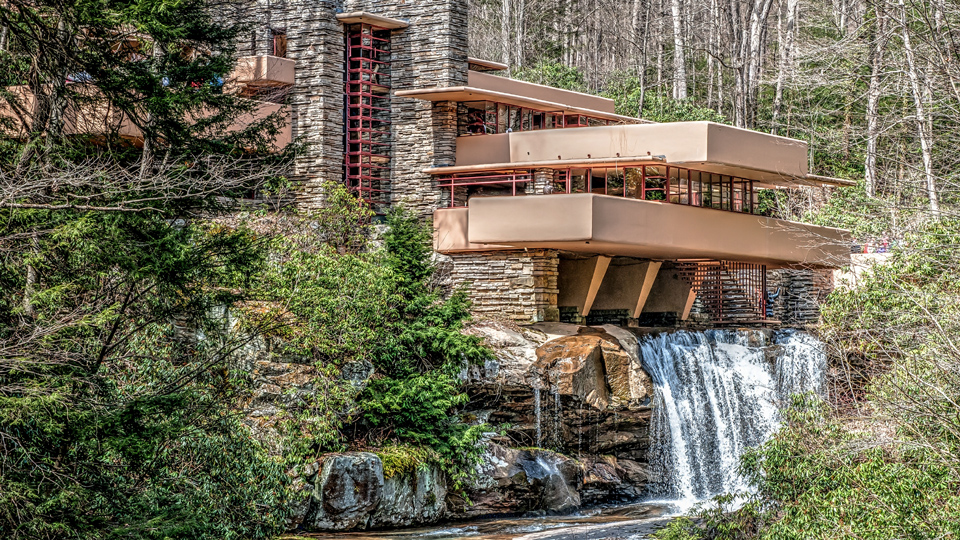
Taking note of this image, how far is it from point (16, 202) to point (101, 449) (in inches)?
119

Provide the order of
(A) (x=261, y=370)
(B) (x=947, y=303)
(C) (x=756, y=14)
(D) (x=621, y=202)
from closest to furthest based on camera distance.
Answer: (B) (x=947, y=303) → (A) (x=261, y=370) → (D) (x=621, y=202) → (C) (x=756, y=14)

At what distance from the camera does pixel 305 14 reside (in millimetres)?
28922

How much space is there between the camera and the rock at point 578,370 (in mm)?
22547

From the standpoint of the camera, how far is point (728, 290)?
2967cm

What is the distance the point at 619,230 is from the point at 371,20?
9624 mm

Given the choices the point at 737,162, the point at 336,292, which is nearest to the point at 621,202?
the point at 737,162

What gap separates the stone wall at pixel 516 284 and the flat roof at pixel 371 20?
24.4 feet

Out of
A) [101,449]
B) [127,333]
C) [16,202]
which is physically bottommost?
[101,449]

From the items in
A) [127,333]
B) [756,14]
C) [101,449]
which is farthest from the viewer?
[756,14]

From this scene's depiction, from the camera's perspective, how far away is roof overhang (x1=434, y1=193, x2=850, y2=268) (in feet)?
79.6

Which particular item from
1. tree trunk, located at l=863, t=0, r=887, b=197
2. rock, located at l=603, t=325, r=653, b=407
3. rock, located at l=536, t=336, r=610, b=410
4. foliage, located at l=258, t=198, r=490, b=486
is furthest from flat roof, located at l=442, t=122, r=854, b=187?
foliage, located at l=258, t=198, r=490, b=486

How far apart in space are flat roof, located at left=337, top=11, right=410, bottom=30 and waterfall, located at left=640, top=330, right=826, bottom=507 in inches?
442

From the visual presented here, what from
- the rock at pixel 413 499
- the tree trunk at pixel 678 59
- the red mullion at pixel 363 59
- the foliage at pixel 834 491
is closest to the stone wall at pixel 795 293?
the tree trunk at pixel 678 59

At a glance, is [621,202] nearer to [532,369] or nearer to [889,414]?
[532,369]
